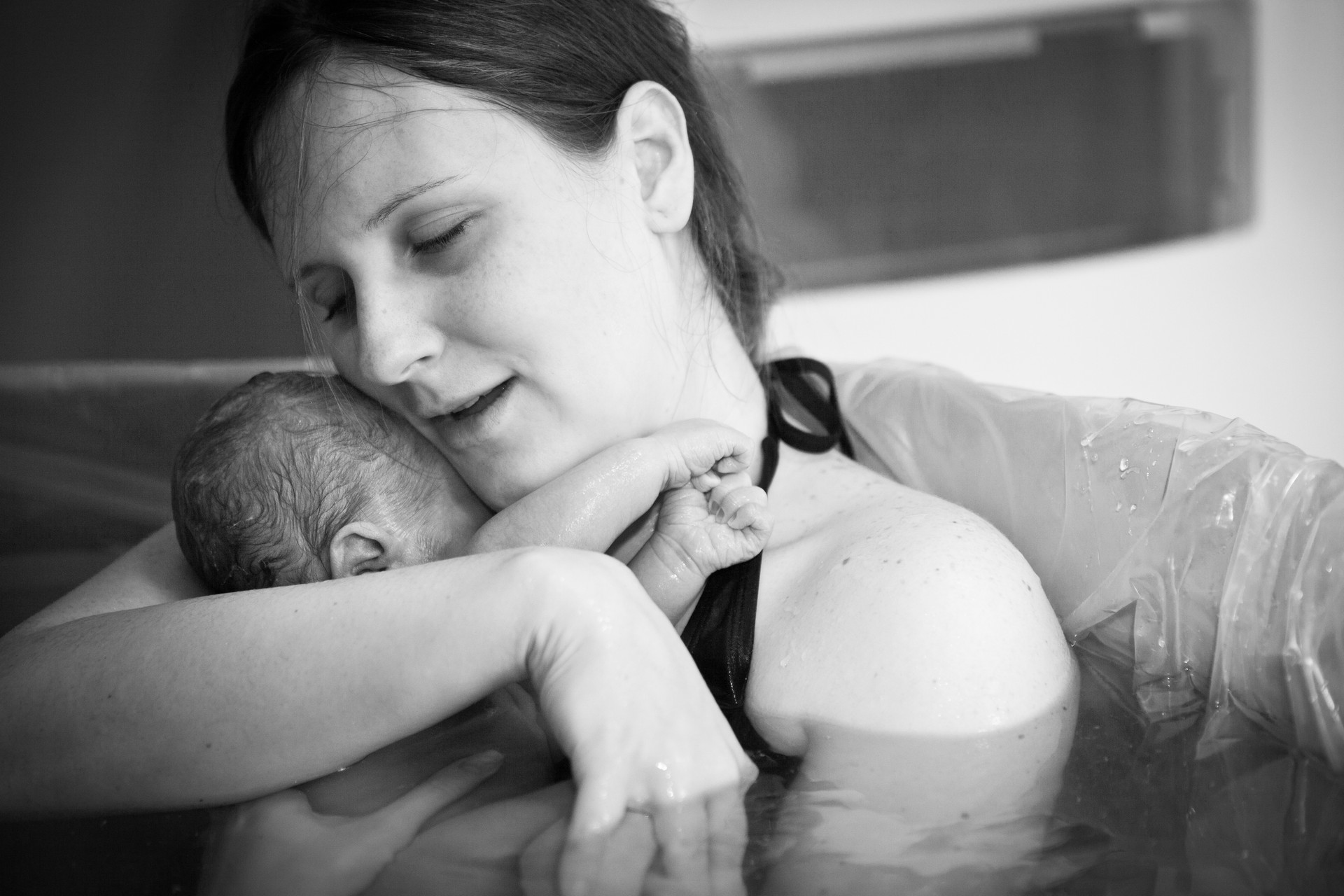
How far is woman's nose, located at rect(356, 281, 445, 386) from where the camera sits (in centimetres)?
88

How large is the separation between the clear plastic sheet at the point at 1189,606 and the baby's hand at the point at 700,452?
0.26 meters

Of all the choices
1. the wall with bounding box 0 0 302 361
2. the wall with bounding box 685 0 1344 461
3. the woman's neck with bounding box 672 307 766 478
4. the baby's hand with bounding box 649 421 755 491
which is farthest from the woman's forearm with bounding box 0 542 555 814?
the wall with bounding box 685 0 1344 461

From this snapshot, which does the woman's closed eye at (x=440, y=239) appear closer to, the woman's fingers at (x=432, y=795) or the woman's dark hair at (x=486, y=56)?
the woman's dark hair at (x=486, y=56)

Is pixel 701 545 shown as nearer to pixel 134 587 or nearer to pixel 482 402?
pixel 482 402

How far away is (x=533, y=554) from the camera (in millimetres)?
736

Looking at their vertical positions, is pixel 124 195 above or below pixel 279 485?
above

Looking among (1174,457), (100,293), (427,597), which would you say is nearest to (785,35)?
(100,293)

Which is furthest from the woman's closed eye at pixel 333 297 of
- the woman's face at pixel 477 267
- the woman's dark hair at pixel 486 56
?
the woman's dark hair at pixel 486 56

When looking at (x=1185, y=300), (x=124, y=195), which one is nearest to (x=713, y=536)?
(x=124, y=195)

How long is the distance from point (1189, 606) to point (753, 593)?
334 mm

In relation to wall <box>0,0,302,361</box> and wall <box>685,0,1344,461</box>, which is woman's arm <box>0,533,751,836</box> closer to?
wall <box>0,0,302,361</box>

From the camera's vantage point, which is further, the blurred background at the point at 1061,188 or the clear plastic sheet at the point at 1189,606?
the blurred background at the point at 1061,188

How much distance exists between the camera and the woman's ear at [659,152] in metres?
0.98

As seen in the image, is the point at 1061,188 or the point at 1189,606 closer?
the point at 1189,606
